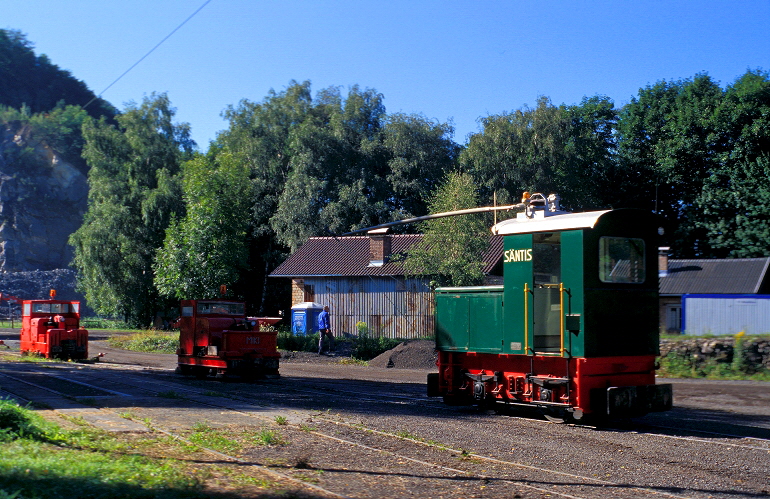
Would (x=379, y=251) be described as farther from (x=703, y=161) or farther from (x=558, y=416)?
(x=558, y=416)

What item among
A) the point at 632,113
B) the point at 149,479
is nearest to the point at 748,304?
the point at 632,113

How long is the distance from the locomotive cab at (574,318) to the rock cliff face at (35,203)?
83.3 meters

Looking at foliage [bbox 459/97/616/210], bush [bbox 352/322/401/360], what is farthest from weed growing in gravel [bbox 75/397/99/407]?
foliage [bbox 459/97/616/210]

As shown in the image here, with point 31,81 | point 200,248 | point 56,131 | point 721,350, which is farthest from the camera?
point 31,81

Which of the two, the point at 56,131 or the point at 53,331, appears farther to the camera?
the point at 56,131

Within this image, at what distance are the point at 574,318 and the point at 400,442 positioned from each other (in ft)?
11.4

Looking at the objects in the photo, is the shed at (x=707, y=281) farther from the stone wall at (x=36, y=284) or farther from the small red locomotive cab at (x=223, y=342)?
the stone wall at (x=36, y=284)

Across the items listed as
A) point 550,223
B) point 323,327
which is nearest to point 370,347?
point 323,327

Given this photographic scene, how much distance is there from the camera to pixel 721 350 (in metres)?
21.9

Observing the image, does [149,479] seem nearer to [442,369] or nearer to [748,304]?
[442,369]

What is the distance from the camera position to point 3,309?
236ft

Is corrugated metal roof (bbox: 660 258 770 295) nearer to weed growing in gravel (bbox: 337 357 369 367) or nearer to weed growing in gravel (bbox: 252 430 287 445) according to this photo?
weed growing in gravel (bbox: 337 357 369 367)

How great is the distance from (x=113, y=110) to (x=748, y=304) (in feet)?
412

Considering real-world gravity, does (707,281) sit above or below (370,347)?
above
